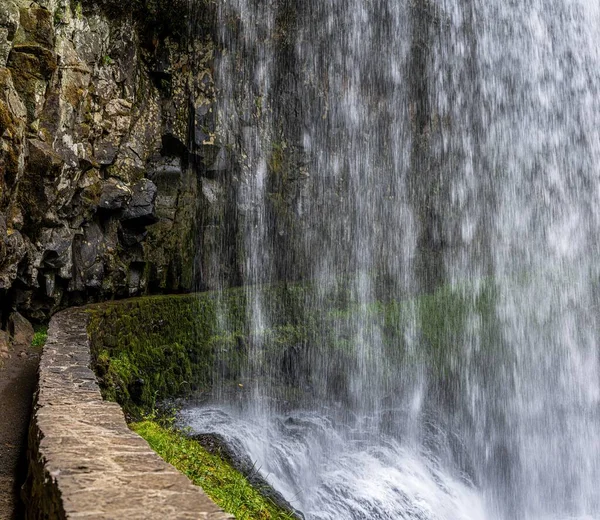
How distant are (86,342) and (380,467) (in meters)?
4.43

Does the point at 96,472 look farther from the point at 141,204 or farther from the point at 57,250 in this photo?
the point at 141,204

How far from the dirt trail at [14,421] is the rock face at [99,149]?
127 cm

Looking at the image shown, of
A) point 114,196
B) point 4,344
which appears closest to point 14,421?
point 4,344

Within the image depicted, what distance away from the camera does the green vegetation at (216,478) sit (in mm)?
4879

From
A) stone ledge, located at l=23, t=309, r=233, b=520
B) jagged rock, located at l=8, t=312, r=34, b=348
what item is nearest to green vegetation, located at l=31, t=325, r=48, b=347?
jagged rock, located at l=8, t=312, r=34, b=348

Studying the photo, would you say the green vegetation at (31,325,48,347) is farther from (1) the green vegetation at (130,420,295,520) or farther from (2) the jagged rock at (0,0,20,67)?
(2) the jagged rock at (0,0,20,67)

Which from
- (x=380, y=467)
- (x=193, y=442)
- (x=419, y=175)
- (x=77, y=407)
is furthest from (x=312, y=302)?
(x=77, y=407)

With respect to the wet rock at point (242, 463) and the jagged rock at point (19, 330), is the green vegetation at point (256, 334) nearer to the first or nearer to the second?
the jagged rock at point (19, 330)

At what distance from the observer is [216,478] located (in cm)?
533

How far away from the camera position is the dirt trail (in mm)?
3591

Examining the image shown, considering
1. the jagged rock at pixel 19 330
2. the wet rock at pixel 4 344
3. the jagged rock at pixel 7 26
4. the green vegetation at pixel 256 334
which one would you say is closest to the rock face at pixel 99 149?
the jagged rock at pixel 7 26

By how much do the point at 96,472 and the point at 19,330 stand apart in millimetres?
6817

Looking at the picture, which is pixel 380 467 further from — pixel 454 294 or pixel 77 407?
pixel 454 294

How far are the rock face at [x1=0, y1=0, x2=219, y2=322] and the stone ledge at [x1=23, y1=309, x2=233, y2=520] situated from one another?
13.9 ft
